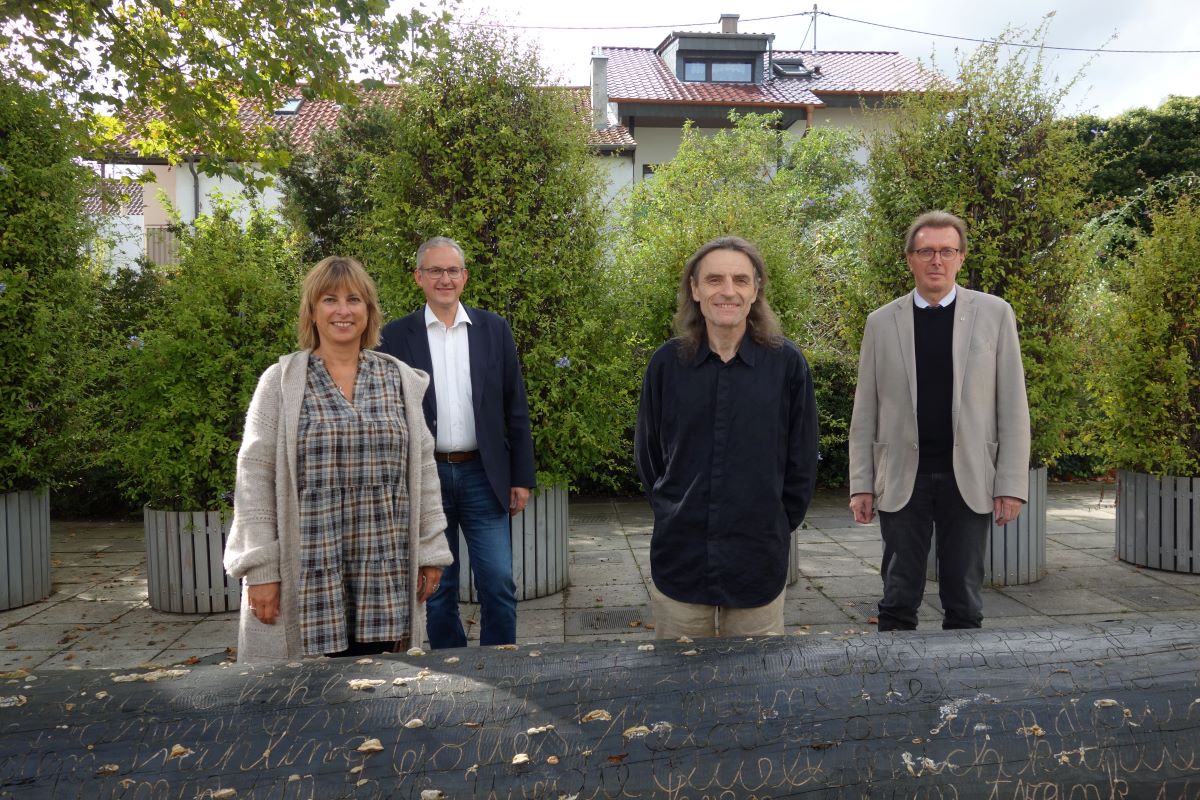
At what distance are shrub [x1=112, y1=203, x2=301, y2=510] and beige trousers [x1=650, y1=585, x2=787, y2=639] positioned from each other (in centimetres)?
384

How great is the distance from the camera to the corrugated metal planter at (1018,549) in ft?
20.8

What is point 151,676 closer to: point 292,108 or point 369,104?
point 369,104

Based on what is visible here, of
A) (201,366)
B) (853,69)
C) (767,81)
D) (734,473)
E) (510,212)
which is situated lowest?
(734,473)

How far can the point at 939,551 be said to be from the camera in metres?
Result: 3.84

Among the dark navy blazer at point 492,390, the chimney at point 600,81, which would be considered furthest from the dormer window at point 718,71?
the dark navy blazer at point 492,390

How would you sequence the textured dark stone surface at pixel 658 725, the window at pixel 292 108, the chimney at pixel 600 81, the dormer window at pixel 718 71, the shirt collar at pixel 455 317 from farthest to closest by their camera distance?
the dormer window at pixel 718 71, the chimney at pixel 600 81, the window at pixel 292 108, the shirt collar at pixel 455 317, the textured dark stone surface at pixel 658 725

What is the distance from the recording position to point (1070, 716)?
62.7 inches

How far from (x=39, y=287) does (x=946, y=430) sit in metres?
5.71

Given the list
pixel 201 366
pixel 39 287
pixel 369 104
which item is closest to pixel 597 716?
pixel 201 366

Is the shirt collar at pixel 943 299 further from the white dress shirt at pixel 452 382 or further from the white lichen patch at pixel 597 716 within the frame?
the white lichen patch at pixel 597 716

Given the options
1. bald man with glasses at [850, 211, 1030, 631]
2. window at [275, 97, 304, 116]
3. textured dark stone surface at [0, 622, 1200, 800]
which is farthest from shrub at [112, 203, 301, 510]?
window at [275, 97, 304, 116]

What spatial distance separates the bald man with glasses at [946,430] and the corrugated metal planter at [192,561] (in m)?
4.17

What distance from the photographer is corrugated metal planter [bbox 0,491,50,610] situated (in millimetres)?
6133

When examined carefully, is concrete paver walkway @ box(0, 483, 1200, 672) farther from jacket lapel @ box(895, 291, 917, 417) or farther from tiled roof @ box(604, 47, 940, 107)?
tiled roof @ box(604, 47, 940, 107)
